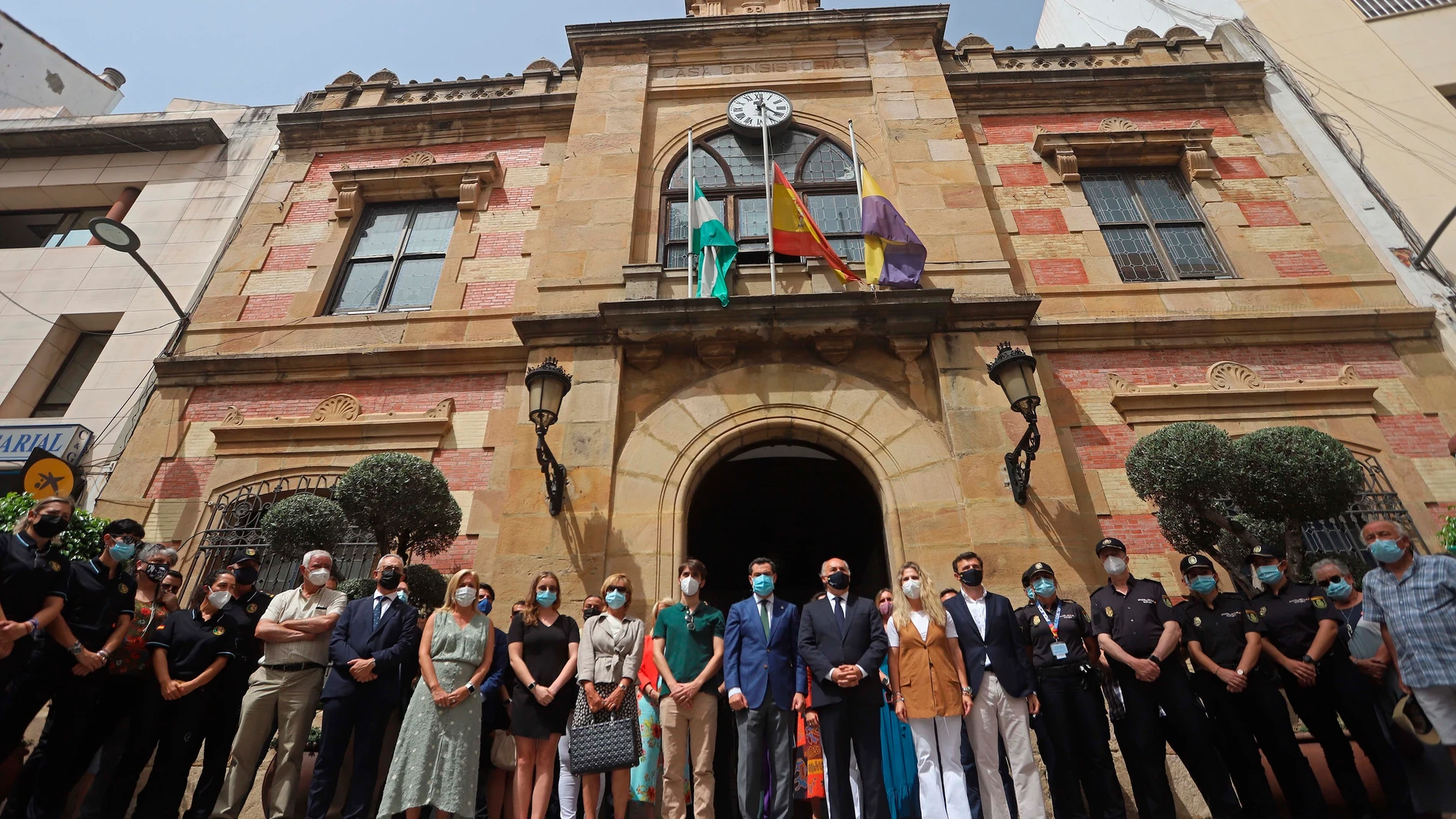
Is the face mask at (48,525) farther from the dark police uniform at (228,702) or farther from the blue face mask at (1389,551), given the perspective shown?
the blue face mask at (1389,551)

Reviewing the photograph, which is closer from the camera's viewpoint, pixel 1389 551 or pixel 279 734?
pixel 1389 551

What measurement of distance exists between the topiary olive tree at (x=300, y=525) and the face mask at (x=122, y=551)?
169 centimetres

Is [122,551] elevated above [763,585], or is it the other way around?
[122,551]

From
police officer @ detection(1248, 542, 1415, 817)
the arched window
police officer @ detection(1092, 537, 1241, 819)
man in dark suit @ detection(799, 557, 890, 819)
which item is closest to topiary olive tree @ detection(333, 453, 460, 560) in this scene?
man in dark suit @ detection(799, 557, 890, 819)

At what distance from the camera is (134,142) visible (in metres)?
12.8

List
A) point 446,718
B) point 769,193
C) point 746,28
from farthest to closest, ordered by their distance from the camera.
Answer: point 746,28 < point 769,193 < point 446,718

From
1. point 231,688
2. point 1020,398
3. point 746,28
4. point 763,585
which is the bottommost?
point 231,688

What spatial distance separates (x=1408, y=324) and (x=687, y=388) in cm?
926

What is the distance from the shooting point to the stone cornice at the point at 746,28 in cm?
1209

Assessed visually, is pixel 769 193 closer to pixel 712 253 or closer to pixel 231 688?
pixel 712 253

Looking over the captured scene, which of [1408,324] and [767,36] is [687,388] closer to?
[767,36]

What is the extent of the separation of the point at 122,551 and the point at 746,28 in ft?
37.2

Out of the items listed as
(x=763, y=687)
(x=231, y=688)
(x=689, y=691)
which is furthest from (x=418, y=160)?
(x=763, y=687)

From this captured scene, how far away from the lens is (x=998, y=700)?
492 centimetres
